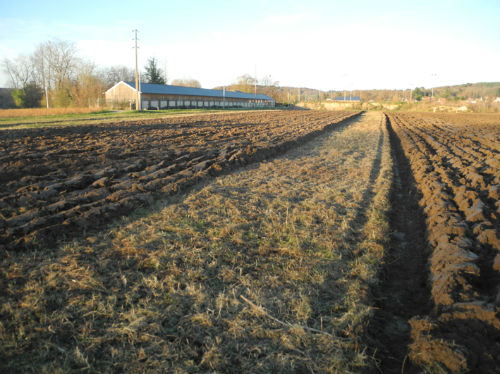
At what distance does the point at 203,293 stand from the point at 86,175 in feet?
17.3

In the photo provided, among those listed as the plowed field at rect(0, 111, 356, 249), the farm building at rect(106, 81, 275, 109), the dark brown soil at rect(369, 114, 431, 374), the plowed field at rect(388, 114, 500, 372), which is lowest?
the dark brown soil at rect(369, 114, 431, 374)

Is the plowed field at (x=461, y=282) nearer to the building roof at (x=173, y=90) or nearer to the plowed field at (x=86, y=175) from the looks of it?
the plowed field at (x=86, y=175)

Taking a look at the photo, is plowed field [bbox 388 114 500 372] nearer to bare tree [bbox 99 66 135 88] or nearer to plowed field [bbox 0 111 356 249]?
plowed field [bbox 0 111 356 249]

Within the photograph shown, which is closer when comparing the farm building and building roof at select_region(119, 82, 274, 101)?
the farm building

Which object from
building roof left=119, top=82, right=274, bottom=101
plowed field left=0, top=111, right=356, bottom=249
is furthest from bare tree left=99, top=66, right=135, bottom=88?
plowed field left=0, top=111, right=356, bottom=249

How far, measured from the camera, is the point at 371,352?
274 centimetres

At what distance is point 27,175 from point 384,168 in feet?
32.5

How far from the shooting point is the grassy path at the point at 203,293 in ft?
8.39

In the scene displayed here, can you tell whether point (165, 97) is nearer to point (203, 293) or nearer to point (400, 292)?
point (203, 293)

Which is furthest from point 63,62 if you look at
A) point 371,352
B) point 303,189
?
point 371,352

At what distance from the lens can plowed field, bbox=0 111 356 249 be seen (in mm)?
4859

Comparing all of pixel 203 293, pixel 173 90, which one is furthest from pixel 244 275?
pixel 173 90

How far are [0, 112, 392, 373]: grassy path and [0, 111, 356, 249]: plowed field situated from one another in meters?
0.56

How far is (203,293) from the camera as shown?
3338 mm
